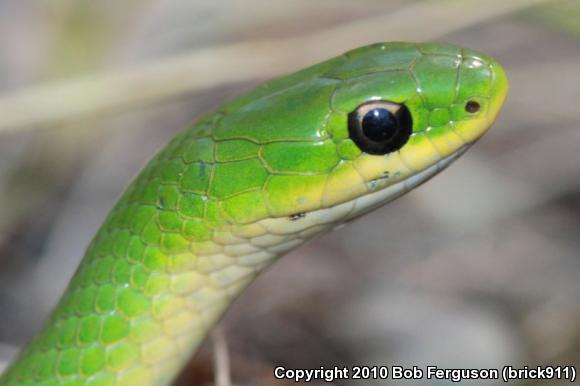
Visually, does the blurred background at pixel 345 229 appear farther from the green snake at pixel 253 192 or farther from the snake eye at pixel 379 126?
the snake eye at pixel 379 126

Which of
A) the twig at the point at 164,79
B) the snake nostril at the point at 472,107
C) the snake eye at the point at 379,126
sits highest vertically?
the twig at the point at 164,79

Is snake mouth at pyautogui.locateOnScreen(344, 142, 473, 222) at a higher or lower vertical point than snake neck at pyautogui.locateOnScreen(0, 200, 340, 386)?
higher

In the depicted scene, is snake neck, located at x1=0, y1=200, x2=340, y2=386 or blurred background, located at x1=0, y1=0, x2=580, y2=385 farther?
blurred background, located at x1=0, y1=0, x2=580, y2=385

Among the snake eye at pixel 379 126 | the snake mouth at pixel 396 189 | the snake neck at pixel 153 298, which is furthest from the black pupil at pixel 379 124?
the snake neck at pixel 153 298

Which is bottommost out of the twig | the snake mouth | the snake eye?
the snake mouth

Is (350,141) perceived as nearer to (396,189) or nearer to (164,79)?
(396,189)

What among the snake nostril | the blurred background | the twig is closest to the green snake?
the snake nostril

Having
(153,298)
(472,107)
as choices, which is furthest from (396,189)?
(153,298)

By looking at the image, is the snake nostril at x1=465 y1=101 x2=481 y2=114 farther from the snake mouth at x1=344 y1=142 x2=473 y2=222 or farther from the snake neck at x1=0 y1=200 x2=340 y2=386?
the snake neck at x1=0 y1=200 x2=340 y2=386
